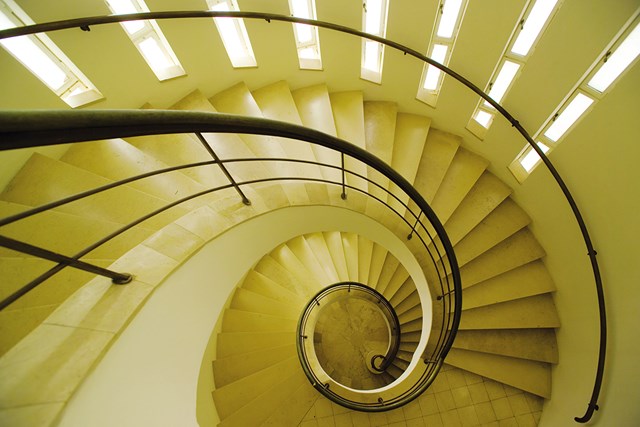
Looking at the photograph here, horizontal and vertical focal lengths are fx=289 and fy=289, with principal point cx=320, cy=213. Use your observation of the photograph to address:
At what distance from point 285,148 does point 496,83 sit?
2.90m

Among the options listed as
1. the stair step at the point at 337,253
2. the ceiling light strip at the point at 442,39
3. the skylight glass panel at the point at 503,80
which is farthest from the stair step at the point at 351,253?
the skylight glass panel at the point at 503,80

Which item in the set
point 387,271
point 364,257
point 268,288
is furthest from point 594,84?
point 268,288

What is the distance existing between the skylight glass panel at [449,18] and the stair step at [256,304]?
453cm

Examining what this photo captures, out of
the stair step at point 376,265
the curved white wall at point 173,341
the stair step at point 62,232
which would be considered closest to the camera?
the curved white wall at point 173,341

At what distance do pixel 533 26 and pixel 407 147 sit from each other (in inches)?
80.2

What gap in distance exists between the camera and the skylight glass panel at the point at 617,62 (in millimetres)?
2383

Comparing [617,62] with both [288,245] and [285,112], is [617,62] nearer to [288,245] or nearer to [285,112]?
[285,112]

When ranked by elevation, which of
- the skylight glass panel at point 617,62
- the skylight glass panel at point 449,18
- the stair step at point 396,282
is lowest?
the stair step at point 396,282

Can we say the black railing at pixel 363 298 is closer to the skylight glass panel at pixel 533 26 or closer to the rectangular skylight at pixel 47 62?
the rectangular skylight at pixel 47 62

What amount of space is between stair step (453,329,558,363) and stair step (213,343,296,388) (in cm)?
268

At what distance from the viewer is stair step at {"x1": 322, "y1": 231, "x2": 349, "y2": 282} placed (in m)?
5.93

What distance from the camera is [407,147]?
4668 mm

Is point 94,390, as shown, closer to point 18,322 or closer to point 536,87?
point 18,322

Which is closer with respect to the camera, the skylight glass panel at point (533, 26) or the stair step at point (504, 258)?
the skylight glass panel at point (533, 26)
